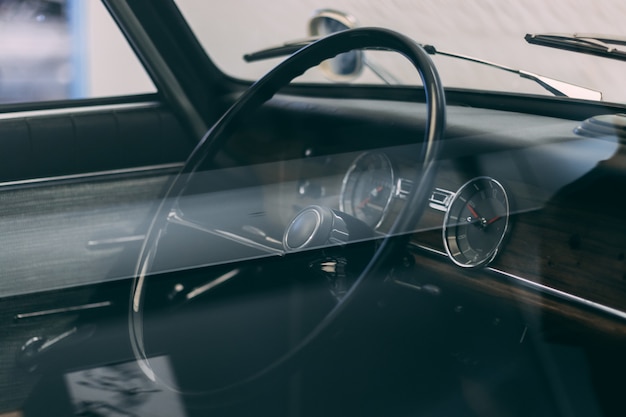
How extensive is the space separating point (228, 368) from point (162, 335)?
107mm

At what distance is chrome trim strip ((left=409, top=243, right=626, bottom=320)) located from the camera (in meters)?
1.14

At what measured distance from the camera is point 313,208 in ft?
3.87

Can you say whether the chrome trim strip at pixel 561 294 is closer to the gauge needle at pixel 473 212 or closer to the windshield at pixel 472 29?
the gauge needle at pixel 473 212

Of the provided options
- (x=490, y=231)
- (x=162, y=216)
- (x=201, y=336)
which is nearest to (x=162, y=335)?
(x=201, y=336)

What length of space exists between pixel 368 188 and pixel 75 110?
0.94 metres

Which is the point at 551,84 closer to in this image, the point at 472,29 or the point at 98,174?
the point at 472,29

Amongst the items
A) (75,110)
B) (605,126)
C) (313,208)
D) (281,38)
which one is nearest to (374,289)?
(313,208)

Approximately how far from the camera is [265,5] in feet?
6.02

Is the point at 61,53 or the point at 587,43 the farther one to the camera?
the point at 61,53

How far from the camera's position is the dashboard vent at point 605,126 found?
3.94 feet

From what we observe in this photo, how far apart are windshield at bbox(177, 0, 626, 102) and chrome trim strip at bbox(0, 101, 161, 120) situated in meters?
0.30

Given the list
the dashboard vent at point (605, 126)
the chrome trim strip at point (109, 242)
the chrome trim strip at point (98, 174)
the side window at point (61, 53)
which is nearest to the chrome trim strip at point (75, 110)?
the side window at point (61, 53)

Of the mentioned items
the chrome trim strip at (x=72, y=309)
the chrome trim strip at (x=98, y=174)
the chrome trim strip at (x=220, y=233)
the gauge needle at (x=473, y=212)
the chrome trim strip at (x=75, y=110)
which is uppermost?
the chrome trim strip at (x=75, y=110)

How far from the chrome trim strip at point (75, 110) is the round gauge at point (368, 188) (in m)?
0.81
